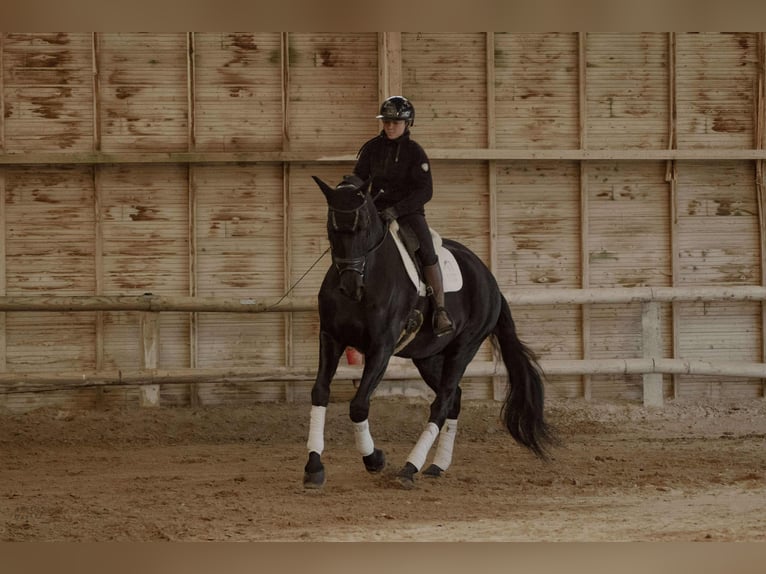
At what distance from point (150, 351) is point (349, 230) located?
409cm

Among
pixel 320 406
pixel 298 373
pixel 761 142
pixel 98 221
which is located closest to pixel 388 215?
pixel 320 406

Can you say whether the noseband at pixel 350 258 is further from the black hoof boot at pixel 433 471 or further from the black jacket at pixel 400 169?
the black hoof boot at pixel 433 471

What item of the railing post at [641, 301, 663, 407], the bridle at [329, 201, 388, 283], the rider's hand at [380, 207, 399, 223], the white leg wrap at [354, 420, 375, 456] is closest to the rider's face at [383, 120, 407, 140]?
the rider's hand at [380, 207, 399, 223]

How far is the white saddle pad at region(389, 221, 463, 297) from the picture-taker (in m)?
7.12

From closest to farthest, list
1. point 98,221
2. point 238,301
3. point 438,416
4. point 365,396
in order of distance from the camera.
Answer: point 365,396
point 438,416
point 238,301
point 98,221

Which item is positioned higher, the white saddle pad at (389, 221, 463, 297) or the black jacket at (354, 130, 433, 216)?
the black jacket at (354, 130, 433, 216)

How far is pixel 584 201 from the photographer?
10492 millimetres

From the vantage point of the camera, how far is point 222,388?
33.6ft

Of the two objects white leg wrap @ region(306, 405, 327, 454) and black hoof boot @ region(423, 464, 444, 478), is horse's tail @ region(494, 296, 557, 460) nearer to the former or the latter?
black hoof boot @ region(423, 464, 444, 478)

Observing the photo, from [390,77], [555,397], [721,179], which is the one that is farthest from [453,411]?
[721,179]

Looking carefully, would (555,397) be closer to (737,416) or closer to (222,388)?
(737,416)

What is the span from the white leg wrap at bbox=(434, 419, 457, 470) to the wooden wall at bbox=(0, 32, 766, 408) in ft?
9.22

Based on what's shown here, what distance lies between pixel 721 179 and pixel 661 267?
1.13 meters

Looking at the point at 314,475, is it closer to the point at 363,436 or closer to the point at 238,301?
the point at 363,436
